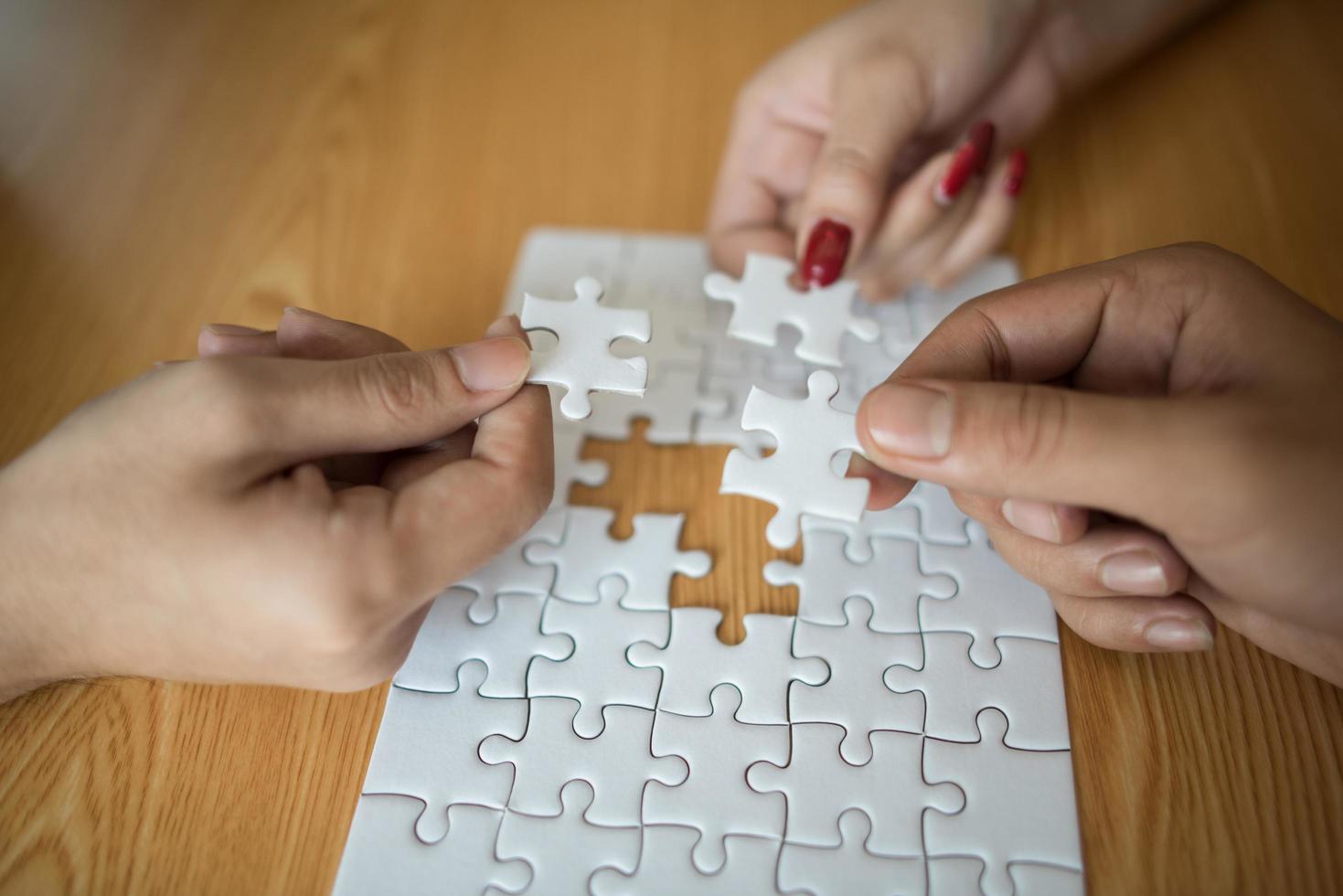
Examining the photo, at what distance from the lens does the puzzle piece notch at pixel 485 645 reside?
107 cm

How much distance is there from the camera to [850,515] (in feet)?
3.13

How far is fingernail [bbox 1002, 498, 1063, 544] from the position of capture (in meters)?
0.97

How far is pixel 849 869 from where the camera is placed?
3.09 feet

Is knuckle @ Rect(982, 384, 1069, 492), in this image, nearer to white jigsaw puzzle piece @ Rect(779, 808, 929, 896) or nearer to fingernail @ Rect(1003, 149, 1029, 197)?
white jigsaw puzzle piece @ Rect(779, 808, 929, 896)

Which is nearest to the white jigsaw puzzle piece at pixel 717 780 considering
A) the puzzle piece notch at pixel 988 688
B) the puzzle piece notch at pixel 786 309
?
the puzzle piece notch at pixel 988 688

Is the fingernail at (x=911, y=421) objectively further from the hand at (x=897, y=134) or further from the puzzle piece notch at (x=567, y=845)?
the puzzle piece notch at (x=567, y=845)

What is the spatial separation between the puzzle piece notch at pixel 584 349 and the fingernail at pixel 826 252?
0.95 ft

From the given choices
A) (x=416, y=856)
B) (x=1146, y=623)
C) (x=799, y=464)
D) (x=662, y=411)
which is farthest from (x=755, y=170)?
(x=416, y=856)

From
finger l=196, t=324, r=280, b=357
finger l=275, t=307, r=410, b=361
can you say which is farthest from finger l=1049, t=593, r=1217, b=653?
finger l=196, t=324, r=280, b=357

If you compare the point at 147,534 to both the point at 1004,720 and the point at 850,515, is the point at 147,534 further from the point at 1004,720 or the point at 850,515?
the point at 1004,720

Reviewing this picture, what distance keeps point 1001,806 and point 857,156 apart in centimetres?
87

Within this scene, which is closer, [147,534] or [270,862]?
[147,534]

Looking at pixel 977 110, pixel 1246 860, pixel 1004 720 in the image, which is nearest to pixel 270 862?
pixel 1004 720

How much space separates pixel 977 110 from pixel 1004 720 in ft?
3.36
